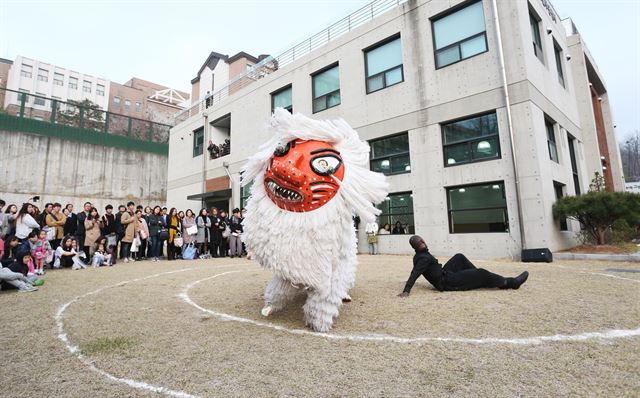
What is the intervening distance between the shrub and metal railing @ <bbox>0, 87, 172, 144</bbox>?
25.0 meters

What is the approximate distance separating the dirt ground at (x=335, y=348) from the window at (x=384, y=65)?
9332 millimetres

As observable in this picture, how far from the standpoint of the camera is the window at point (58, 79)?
43.9m

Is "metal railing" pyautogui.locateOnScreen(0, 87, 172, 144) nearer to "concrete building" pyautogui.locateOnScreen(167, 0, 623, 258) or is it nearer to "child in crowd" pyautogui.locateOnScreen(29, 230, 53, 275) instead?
"concrete building" pyautogui.locateOnScreen(167, 0, 623, 258)

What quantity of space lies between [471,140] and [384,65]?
4.62 m

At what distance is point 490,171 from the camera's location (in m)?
9.31

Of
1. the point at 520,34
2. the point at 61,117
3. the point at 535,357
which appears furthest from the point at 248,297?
the point at 61,117

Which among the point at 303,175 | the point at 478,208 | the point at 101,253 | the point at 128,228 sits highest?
the point at 478,208

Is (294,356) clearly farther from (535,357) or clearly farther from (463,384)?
(535,357)

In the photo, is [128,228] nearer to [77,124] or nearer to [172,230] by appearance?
[172,230]

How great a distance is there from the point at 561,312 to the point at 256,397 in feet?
11.0

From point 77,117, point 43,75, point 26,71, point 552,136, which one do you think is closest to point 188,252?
point 552,136

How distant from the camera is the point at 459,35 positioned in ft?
34.0

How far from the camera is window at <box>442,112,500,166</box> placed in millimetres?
9508

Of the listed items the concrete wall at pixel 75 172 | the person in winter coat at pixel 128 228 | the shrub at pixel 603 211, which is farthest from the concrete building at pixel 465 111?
the concrete wall at pixel 75 172
